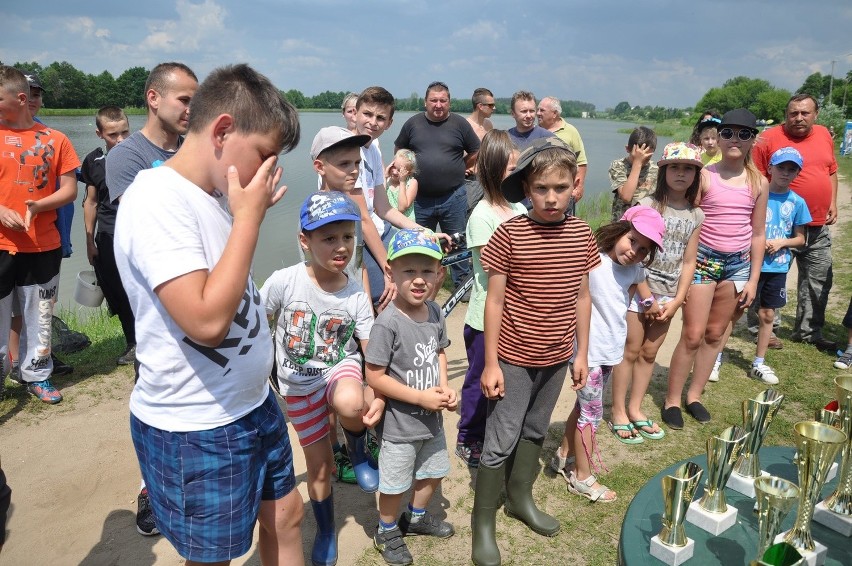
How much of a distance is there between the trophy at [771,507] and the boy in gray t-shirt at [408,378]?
1243mm

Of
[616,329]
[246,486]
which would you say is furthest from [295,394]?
[616,329]

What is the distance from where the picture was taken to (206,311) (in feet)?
4.47

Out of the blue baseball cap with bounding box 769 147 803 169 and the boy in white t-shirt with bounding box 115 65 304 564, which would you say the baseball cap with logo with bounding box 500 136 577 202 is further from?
the blue baseball cap with bounding box 769 147 803 169

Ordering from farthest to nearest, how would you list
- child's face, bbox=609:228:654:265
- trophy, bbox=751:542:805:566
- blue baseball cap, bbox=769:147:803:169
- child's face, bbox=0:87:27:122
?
blue baseball cap, bbox=769:147:803:169 → child's face, bbox=0:87:27:122 → child's face, bbox=609:228:654:265 → trophy, bbox=751:542:805:566

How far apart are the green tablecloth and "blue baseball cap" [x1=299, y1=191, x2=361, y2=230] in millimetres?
1521

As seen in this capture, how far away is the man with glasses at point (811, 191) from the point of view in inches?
207

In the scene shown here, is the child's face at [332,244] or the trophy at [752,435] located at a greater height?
the child's face at [332,244]

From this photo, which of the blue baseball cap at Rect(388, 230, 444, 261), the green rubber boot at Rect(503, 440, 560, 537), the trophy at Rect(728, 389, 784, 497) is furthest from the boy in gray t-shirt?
the trophy at Rect(728, 389, 784, 497)

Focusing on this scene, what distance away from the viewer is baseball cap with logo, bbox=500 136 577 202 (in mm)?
2578

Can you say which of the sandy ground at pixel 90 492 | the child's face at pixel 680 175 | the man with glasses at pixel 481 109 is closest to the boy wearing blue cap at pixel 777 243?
the child's face at pixel 680 175

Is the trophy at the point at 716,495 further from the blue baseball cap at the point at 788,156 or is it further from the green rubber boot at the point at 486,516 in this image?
the blue baseball cap at the point at 788,156

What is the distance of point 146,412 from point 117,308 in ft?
11.8

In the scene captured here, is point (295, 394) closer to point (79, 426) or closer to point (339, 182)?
point (339, 182)

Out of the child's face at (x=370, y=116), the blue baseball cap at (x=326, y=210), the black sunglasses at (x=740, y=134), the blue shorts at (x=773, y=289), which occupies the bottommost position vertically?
the blue shorts at (x=773, y=289)
